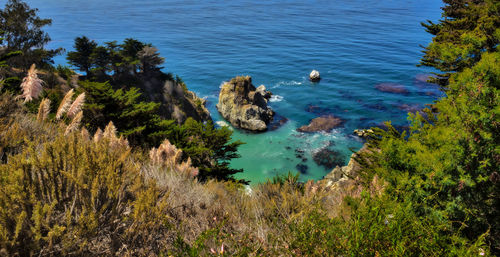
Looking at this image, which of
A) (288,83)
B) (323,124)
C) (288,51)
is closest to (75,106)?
(323,124)

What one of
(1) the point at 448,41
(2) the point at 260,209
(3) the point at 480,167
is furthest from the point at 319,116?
(2) the point at 260,209

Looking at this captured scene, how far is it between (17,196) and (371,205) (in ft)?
17.8

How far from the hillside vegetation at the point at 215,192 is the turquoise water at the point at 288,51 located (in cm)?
2020

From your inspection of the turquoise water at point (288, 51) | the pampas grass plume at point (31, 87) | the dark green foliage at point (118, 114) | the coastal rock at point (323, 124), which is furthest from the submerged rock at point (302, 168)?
the pampas grass plume at point (31, 87)

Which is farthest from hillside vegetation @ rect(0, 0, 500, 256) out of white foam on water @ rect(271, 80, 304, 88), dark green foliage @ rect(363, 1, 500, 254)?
white foam on water @ rect(271, 80, 304, 88)

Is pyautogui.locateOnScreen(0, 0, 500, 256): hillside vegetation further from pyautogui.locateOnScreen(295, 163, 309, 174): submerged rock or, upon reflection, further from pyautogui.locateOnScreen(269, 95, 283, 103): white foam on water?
pyautogui.locateOnScreen(269, 95, 283, 103): white foam on water

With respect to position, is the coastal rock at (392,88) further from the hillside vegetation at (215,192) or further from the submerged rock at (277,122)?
the hillside vegetation at (215,192)

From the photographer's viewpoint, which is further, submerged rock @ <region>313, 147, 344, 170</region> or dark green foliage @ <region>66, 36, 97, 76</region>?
dark green foliage @ <region>66, 36, 97, 76</region>

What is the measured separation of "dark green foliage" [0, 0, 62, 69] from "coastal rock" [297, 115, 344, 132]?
35.7 metres

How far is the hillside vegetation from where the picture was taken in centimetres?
425

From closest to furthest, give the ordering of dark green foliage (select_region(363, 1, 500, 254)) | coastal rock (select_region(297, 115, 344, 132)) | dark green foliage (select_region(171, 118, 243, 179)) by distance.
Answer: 1. dark green foliage (select_region(363, 1, 500, 254))
2. dark green foliage (select_region(171, 118, 243, 179))
3. coastal rock (select_region(297, 115, 344, 132))

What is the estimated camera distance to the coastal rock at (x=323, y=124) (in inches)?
1704

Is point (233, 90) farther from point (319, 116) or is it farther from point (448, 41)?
point (448, 41)

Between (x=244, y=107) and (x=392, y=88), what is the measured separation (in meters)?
33.3
